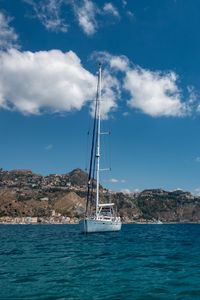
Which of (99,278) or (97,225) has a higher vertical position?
(97,225)

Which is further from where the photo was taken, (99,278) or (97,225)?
(97,225)

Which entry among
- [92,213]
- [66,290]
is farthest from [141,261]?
[92,213]

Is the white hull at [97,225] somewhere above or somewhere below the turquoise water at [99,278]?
above

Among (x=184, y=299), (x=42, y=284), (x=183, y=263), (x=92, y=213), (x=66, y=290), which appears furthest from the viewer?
(x=92, y=213)

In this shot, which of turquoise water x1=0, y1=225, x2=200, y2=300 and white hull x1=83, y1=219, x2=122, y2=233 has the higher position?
white hull x1=83, y1=219, x2=122, y2=233

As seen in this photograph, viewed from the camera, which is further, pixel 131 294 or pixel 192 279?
pixel 192 279

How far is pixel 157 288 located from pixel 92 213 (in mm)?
68154

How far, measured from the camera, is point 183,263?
1261 inches

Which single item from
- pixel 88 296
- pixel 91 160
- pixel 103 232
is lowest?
pixel 88 296

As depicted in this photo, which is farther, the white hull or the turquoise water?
the white hull

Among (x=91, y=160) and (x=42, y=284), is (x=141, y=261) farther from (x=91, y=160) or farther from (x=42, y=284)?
(x=91, y=160)

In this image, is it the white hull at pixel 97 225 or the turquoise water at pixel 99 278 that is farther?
the white hull at pixel 97 225

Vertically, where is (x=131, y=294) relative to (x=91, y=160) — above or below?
below

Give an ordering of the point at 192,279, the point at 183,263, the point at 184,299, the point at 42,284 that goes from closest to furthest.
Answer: the point at 184,299 < the point at 42,284 < the point at 192,279 < the point at 183,263
